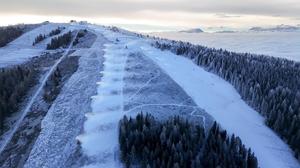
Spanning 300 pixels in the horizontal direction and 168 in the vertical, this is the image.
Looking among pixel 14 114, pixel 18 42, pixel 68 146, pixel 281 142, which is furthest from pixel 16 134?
pixel 18 42

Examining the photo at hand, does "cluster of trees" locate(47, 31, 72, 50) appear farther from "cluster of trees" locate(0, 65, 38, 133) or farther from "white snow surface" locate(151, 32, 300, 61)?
"white snow surface" locate(151, 32, 300, 61)

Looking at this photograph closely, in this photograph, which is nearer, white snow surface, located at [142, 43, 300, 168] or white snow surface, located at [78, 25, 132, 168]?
white snow surface, located at [78, 25, 132, 168]

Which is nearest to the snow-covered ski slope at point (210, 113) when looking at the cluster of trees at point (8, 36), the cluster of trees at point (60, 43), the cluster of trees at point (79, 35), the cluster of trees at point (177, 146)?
the cluster of trees at point (177, 146)

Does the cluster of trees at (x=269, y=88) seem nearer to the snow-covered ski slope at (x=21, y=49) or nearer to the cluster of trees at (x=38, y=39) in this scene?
the snow-covered ski slope at (x=21, y=49)

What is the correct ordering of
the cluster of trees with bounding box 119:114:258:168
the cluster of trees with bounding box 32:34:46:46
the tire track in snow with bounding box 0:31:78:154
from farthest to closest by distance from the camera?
the cluster of trees with bounding box 32:34:46:46
the tire track in snow with bounding box 0:31:78:154
the cluster of trees with bounding box 119:114:258:168

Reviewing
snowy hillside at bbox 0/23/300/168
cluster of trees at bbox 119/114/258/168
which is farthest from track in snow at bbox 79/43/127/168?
cluster of trees at bbox 119/114/258/168

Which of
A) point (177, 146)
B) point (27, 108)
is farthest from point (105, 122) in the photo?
point (27, 108)

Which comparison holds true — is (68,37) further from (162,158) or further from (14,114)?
(162,158)

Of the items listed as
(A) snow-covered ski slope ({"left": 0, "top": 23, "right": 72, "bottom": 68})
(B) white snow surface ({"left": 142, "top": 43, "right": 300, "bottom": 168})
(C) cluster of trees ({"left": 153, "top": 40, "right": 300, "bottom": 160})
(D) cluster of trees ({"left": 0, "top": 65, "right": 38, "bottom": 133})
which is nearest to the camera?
(B) white snow surface ({"left": 142, "top": 43, "right": 300, "bottom": 168})
